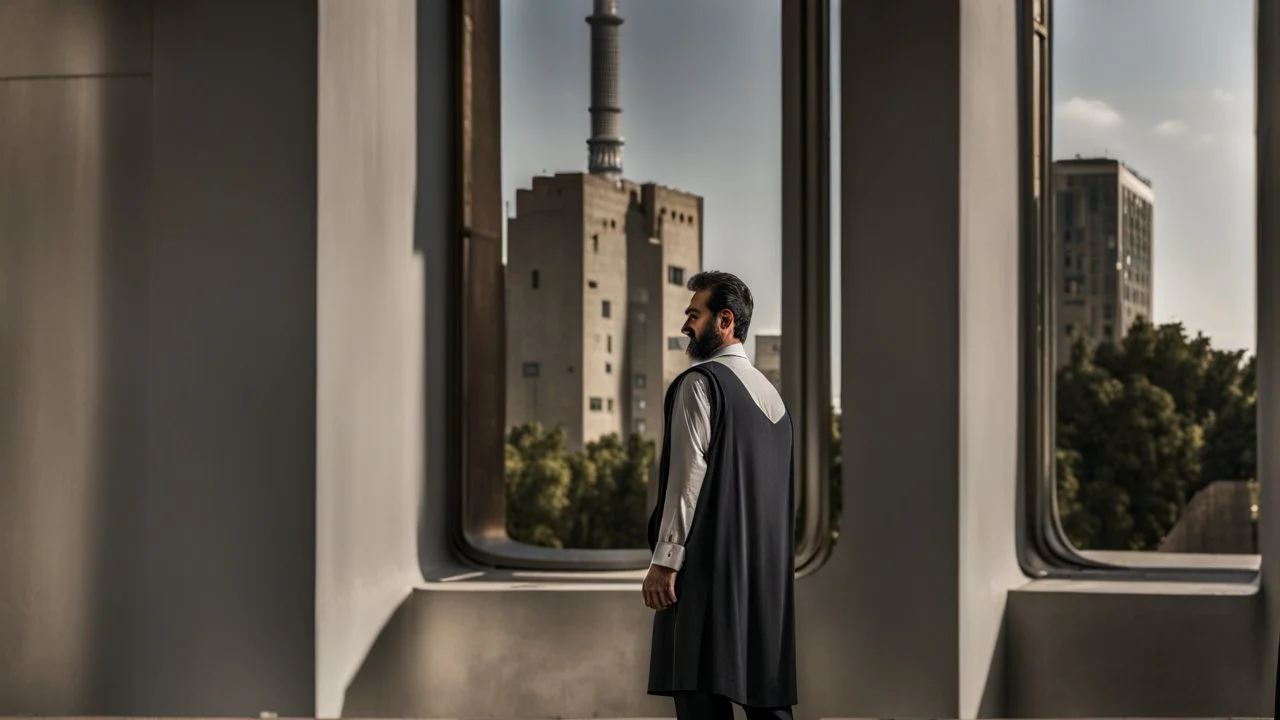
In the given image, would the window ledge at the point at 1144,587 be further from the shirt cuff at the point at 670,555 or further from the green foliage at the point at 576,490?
the shirt cuff at the point at 670,555

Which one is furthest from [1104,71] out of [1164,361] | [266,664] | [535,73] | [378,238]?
[266,664]

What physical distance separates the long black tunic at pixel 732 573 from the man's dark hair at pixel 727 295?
0.53 ft

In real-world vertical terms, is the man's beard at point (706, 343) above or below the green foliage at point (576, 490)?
above

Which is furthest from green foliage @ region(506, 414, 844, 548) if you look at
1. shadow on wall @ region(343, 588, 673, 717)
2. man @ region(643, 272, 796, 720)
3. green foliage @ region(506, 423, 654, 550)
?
man @ region(643, 272, 796, 720)

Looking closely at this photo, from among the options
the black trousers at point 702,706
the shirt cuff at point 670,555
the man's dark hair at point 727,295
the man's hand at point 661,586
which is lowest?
the black trousers at point 702,706

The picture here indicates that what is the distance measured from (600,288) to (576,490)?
0.86 m

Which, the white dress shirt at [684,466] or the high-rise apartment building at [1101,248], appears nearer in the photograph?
the white dress shirt at [684,466]

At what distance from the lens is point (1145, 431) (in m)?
6.70

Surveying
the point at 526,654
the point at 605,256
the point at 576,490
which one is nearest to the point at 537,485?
the point at 576,490

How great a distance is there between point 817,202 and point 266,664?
280 cm

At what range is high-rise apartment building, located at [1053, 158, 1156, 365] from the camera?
22.0 ft

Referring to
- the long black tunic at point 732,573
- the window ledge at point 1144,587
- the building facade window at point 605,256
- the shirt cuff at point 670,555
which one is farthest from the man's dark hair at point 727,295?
the window ledge at point 1144,587

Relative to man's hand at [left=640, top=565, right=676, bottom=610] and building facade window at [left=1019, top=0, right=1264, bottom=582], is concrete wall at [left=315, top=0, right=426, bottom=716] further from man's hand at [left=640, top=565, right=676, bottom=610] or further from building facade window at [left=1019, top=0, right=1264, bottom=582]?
building facade window at [left=1019, top=0, right=1264, bottom=582]

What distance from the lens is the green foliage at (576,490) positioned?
22.0ft
